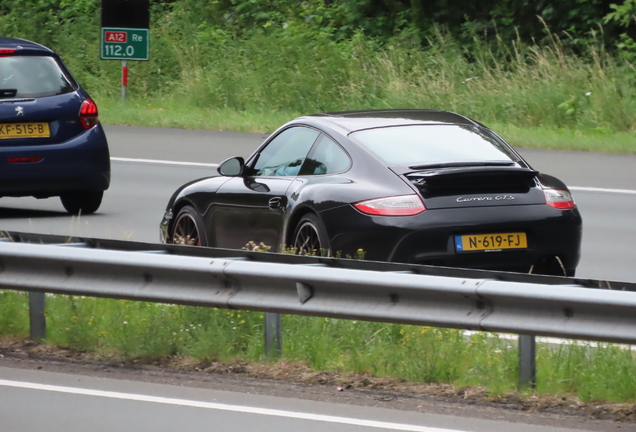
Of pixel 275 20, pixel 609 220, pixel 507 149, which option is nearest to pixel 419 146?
pixel 507 149

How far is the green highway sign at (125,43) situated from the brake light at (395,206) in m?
18.3

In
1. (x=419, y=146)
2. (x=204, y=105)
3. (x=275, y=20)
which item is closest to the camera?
(x=419, y=146)

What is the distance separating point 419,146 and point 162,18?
2446 cm

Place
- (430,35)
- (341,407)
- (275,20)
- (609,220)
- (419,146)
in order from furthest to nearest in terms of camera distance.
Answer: (275,20), (430,35), (609,220), (419,146), (341,407)

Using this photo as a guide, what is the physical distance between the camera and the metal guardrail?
21.2 ft

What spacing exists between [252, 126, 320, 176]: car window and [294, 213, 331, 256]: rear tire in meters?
0.57

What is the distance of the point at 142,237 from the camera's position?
1262 cm

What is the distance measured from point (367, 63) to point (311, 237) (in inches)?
711

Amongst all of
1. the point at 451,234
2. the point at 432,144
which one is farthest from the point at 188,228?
the point at 451,234

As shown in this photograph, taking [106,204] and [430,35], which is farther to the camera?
[430,35]

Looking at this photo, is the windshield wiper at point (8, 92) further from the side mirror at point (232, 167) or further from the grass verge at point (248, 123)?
the grass verge at point (248, 123)

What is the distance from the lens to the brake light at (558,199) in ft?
29.5

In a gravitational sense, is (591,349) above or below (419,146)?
below

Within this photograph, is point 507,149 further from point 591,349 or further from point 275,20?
point 275,20
